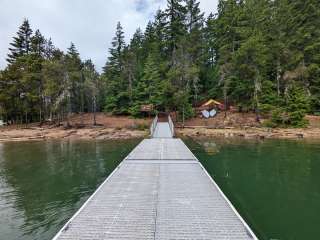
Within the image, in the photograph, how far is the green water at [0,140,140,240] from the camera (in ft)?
21.8

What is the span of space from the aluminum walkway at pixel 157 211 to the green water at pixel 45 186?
1.38 m

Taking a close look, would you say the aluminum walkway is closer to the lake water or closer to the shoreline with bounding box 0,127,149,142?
the lake water

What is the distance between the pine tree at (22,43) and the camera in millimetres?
38781

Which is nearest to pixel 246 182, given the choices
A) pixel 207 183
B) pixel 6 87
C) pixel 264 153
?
pixel 207 183

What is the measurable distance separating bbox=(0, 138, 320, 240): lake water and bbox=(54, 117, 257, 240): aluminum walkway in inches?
45.7

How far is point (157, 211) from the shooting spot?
19.0 ft

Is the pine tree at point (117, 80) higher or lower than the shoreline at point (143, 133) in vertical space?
higher

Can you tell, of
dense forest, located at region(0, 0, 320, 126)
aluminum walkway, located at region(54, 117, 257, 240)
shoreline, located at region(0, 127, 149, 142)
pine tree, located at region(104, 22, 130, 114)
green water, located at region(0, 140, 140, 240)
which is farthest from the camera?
pine tree, located at region(104, 22, 130, 114)

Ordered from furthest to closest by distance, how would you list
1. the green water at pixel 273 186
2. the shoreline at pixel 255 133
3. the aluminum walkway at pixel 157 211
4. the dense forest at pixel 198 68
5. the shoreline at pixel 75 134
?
the dense forest at pixel 198 68 → the shoreline at pixel 75 134 → the shoreline at pixel 255 133 → the green water at pixel 273 186 → the aluminum walkway at pixel 157 211

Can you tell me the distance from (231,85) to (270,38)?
7601 millimetres

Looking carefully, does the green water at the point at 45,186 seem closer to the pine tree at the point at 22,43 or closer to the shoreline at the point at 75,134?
the shoreline at the point at 75,134

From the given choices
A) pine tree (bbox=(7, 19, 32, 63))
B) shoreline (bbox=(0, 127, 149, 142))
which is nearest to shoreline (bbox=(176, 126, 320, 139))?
shoreline (bbox=(0, 127, 149, 142))

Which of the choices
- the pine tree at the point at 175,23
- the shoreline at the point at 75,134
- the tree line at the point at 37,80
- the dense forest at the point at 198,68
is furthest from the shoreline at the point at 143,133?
the pine tree at the point at 175,23

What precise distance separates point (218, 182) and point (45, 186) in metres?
7.02
